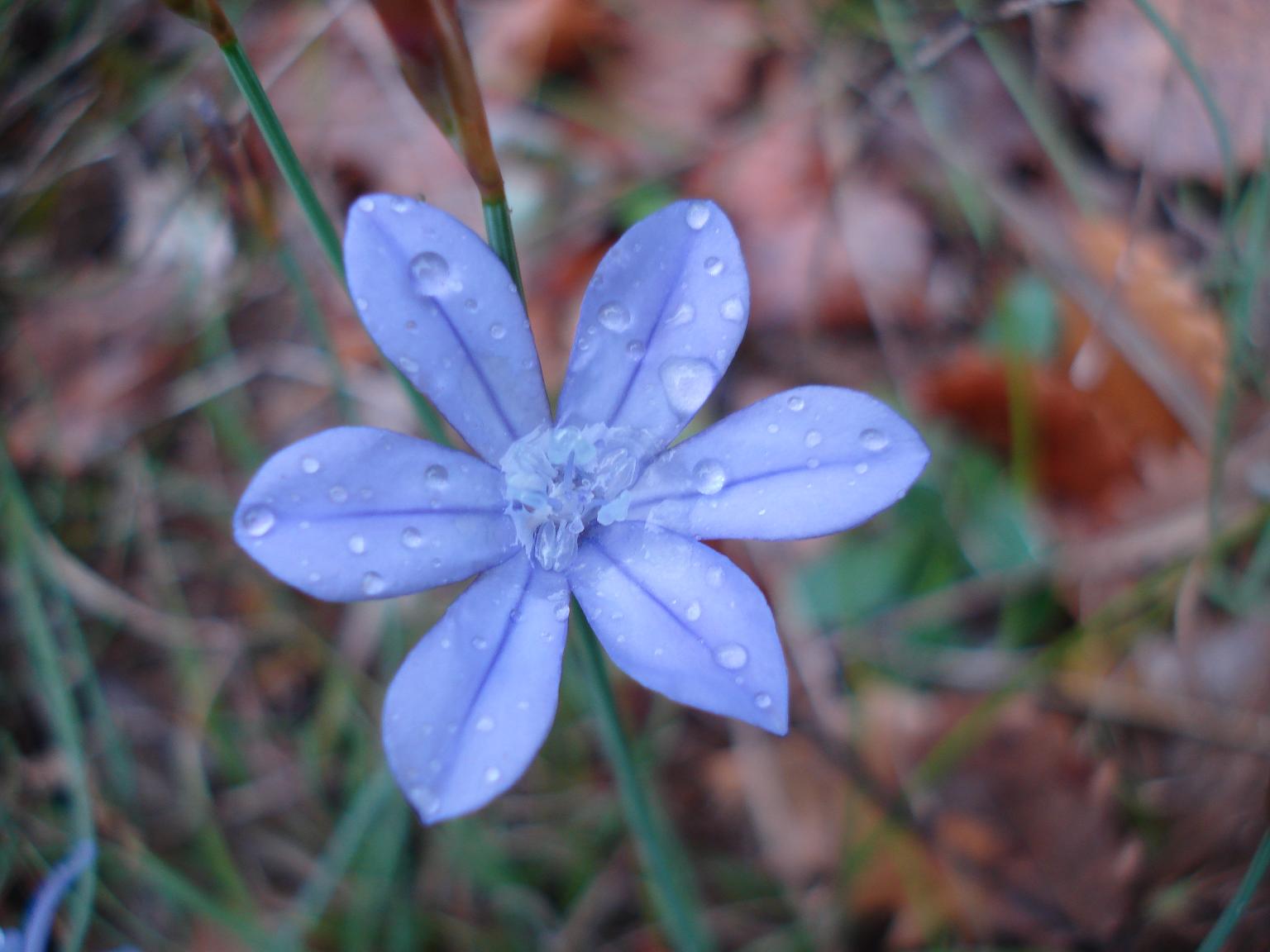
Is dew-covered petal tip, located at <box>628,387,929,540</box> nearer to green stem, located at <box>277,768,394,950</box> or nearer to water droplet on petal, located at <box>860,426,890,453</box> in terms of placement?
water droplet on petal, located at <box>860,426,890,453</box>

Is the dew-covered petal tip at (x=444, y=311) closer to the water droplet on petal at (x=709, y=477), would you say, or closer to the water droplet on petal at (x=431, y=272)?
the water droplet on petal at (x=431, y=272)

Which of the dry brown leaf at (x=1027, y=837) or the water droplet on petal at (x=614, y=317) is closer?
the water droplet on petal at (x=614, y=317)

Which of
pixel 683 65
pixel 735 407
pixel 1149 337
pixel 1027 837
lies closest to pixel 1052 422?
pixel 1149 337

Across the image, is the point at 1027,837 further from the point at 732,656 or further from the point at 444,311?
the point at 444,311

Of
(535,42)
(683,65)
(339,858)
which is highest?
(535,42)

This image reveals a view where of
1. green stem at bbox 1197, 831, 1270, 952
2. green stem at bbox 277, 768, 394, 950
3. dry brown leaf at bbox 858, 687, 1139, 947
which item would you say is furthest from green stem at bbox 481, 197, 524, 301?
dry brown leaf at bbox 858, 687, 1139, 947

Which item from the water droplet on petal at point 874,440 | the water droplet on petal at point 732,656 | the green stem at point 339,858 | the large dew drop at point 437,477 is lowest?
the green stem at point 339,858

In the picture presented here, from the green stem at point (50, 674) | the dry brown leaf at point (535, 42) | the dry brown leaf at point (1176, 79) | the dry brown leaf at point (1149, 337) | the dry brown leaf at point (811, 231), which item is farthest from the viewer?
the dry brown leaf at point (535, 42)

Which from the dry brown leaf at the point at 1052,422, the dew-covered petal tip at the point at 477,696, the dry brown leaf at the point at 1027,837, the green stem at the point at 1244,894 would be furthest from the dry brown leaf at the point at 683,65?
the green stem at the point at 1244,894
